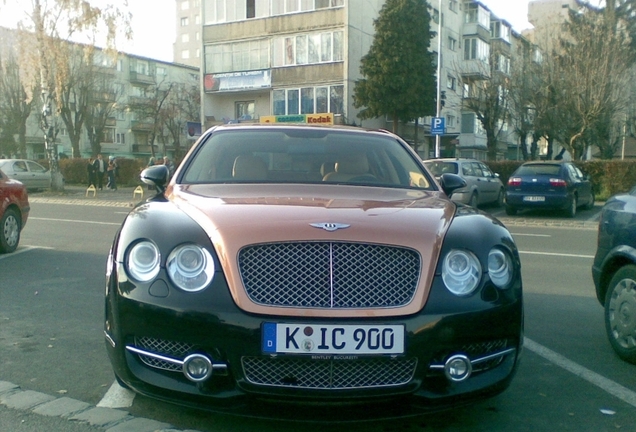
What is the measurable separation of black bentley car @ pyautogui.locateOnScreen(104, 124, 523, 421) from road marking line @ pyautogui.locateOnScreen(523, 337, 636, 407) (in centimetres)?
110

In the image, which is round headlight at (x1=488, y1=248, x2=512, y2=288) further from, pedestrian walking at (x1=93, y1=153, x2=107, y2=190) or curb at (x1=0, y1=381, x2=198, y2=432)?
pedestrian walking at (x1=93, y1=153, x2=107, y2=190)

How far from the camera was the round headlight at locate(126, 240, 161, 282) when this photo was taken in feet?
10.7

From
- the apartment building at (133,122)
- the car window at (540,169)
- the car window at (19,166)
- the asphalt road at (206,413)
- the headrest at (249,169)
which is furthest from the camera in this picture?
the apartment building at (133,122)

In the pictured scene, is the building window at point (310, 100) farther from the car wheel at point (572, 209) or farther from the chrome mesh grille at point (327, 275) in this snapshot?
the chrome mesh grille at point (327, 275)

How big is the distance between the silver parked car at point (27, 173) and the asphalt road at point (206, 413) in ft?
72.1

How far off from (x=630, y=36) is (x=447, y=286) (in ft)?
158

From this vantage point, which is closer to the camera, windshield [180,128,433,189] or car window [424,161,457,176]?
windshield [180,128,433,189]

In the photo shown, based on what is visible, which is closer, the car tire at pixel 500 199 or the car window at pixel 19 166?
the car tire at pixel 500 199

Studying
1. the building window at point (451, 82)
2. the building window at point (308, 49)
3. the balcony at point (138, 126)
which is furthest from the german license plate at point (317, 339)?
the balcony at point (138, 126)

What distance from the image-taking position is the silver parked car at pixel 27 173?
29250 mm

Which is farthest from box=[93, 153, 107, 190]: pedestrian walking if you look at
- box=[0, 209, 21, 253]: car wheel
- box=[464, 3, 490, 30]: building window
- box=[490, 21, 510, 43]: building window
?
box=[490, 21, 510, 43]: building window

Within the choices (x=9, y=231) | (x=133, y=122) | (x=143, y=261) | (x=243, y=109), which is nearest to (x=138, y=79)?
(x=133, y=122)

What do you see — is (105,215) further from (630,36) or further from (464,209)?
(630,36)

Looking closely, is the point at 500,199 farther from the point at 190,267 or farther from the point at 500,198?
the point at 190,267
